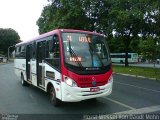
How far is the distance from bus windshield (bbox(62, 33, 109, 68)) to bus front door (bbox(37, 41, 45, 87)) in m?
2.08

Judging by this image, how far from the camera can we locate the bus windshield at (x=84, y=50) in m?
9.11

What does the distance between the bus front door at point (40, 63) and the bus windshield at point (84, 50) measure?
82.0 inches

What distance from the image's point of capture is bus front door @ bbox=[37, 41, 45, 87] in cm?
1113

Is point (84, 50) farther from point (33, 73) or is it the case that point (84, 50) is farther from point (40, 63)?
point (33, 73)

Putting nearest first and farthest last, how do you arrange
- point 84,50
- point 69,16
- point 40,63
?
point 84,50 < point 40,63 < point 69,16

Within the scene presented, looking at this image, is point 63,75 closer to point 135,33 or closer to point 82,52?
point 82,52

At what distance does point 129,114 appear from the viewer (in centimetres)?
820

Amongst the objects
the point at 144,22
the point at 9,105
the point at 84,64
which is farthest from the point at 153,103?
the point at 144,22

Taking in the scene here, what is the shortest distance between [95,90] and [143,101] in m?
2.38

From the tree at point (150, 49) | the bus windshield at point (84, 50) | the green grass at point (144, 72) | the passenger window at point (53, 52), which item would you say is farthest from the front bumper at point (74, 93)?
the tree at point (150, 49)

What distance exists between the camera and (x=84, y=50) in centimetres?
→ 943

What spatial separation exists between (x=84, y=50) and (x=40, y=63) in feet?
9.20

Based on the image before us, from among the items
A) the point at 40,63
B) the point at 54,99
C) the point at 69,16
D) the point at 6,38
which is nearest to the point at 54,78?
the point at 54,99

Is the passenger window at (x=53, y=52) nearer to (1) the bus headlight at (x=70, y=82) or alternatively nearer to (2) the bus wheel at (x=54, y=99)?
(1) the bus headlight at (x=70, y=82)
